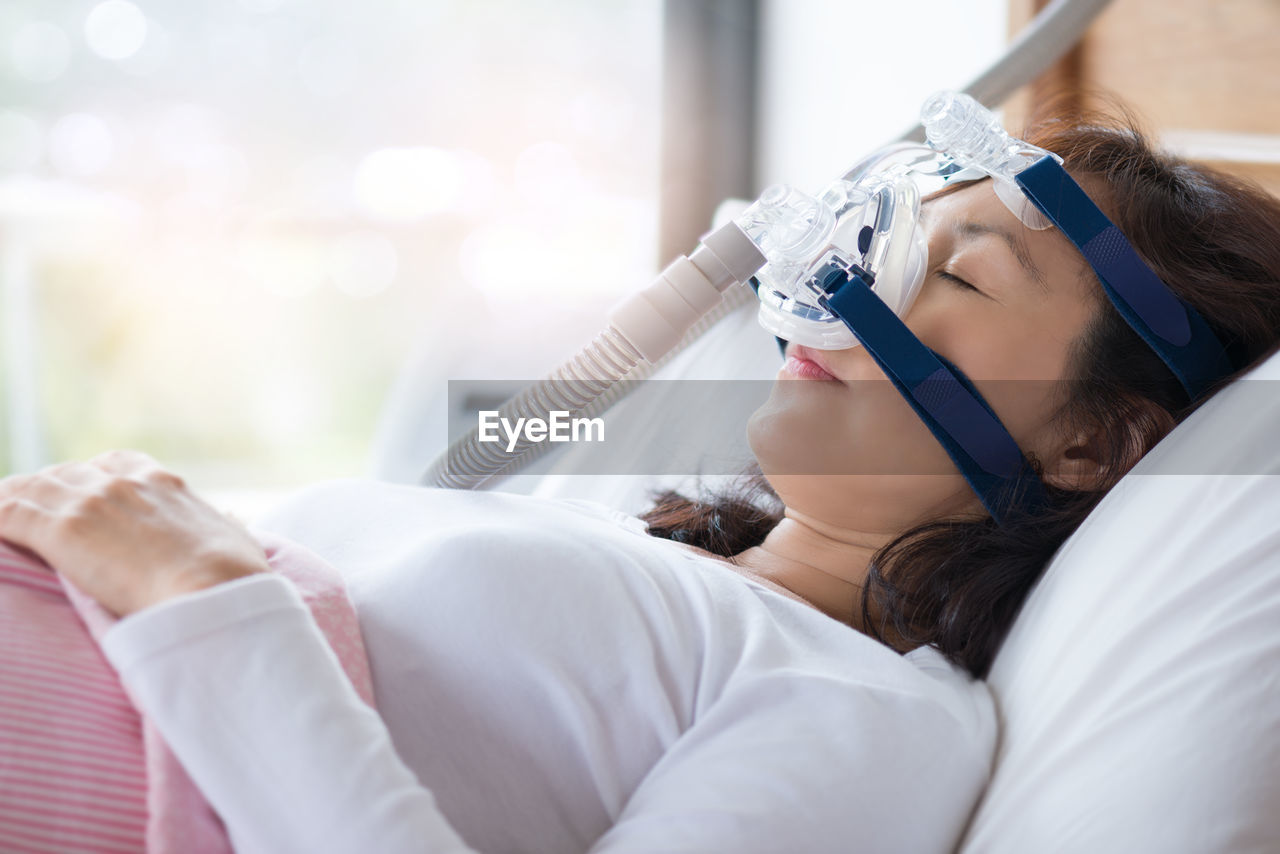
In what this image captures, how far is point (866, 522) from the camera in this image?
1196mm

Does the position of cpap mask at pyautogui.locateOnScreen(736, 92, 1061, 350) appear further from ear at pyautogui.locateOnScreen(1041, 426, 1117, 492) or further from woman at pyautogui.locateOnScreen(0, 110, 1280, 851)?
ear at pyautogui.locateOnScreen(1041, 426, 1117, 492)

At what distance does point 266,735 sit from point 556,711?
248mm

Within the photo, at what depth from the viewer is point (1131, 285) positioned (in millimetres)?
1073

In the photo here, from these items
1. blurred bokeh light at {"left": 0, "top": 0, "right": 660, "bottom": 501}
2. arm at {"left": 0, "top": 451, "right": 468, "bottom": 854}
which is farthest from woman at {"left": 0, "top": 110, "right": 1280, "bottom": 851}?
blurred bokeh light at {"left": 0, "top": 0, "right": 660, "bottom": 501}

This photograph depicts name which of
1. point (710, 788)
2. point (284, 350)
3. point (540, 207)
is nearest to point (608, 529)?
point (710, 788)

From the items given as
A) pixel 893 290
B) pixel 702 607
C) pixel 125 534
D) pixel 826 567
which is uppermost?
pixel 893 290

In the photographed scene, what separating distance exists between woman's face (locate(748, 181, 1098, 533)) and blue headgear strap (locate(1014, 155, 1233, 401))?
4cm

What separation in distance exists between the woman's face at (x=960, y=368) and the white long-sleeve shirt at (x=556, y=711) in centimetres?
18

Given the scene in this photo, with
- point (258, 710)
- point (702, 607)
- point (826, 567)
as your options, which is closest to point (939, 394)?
point (826, 567)

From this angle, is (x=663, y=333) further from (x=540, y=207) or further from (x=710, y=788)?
(x=540, y=207)

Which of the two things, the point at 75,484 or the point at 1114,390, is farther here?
the point at 1114,390

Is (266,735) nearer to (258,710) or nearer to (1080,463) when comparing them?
(258,710)

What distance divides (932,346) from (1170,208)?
0.30 m

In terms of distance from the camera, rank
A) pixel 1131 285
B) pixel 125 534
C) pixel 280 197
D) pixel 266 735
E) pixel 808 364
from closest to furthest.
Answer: pixel 266 735 → pixel 125 534 → pixel 1131 285 → pixel 808 364 → pixel 280 197
